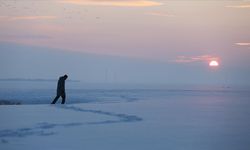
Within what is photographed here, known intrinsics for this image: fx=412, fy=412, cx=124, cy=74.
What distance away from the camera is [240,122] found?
989 cm

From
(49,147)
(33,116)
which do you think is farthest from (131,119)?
(49,147)

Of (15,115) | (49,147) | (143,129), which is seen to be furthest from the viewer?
(15,115)

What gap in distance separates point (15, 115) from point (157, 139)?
191 inches

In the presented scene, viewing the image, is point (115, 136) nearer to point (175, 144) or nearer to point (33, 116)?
point (175, 144)

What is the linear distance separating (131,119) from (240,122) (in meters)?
2.62

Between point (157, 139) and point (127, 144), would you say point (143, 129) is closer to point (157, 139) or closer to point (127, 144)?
point (157, 139)

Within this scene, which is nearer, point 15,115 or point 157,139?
point 157,139

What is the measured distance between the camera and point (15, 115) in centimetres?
1060

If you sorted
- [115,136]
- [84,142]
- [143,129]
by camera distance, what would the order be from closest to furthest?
1. [84,142]
2. [115,136]
3. [143,129]

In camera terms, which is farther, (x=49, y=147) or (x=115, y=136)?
(x=115, y=136)

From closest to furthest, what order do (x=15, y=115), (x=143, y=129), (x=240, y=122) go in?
(x=143, y=129), (x=240, y=122), (x=15, y=115)

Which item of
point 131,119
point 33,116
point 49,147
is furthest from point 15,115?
point 49,147

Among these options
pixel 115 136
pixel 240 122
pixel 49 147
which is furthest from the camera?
pixel 240 122

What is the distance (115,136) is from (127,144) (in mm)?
817
